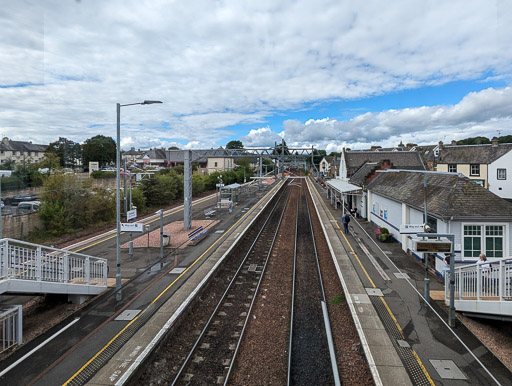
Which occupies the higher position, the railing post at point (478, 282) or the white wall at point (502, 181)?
the white wall at point (502, 181)

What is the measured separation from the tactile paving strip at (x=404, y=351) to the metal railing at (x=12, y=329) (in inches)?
401

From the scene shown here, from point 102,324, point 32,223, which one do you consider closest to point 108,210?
point 32,223

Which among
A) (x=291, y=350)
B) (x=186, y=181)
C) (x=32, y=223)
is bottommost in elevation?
(x=291, y=350)

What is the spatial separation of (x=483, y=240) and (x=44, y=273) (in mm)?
16699

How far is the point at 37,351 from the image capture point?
8.59 m

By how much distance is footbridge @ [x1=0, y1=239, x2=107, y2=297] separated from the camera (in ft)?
28.2

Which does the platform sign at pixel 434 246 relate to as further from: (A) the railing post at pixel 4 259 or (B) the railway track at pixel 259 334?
(A) the railing post at pixel 4 259

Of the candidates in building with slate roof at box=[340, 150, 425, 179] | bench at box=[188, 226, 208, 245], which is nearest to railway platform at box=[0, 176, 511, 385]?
bench at box=[188, 226, 208, 245]

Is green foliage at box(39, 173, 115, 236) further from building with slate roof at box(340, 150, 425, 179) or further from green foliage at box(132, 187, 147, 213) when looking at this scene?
building with slate roof at box(340, 150, 425, 179)

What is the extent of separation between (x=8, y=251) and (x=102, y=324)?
11.3 feet

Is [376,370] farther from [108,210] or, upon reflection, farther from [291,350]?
[108,210]

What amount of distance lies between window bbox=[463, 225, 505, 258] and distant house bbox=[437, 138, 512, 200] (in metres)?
32.2

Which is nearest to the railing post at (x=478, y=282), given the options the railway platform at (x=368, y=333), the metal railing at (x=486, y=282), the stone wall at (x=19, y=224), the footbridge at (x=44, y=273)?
the metal railing at (x=486, y=282)

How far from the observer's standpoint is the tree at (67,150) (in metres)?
59.8
